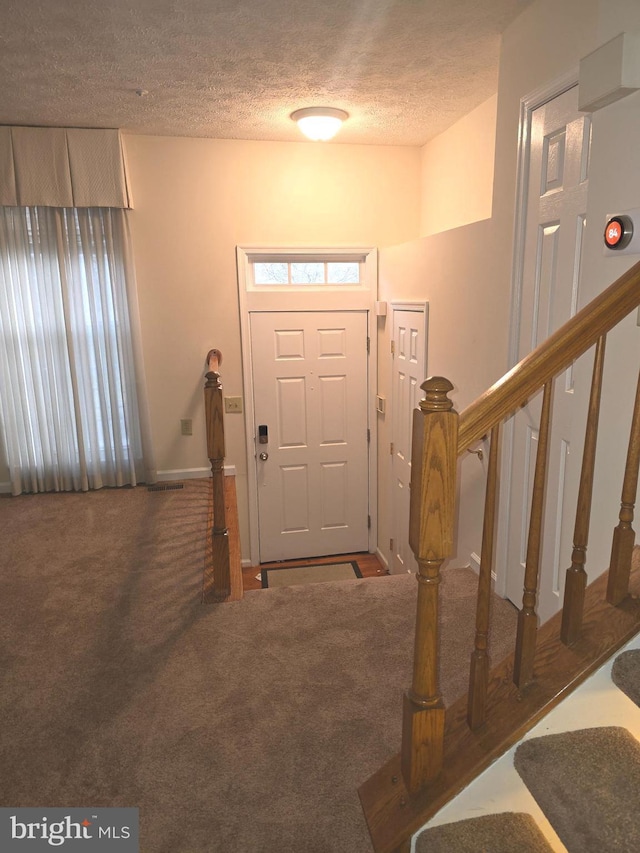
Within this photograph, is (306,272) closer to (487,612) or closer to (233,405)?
(233,405)

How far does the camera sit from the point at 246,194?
4.21 meters

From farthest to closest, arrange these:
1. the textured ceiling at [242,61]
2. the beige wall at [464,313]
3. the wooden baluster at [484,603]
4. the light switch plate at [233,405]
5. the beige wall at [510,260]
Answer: the light switch plate at [233,405], the beige wall at [464,313], the textured ceiling at [242,61], the beige wall at [510,260], the wooden baluster at [484,603]

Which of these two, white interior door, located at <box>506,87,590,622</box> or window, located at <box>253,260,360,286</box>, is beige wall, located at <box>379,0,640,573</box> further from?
window, located at <box>253,260,360,286</box>

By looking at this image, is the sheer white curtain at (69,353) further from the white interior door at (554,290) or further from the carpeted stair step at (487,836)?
the carpeted stair step at (487,836)

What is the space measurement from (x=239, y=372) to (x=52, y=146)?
6.08 ft

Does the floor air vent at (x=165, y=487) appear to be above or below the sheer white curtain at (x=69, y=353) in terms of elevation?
below

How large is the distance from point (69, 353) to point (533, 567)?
11.4 feet

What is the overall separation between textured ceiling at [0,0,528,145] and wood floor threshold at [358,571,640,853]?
2.25 metres

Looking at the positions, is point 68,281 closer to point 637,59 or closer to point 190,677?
point 190,677

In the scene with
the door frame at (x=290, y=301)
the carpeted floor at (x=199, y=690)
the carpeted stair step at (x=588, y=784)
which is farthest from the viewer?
the door frame at (x=290, y=301)

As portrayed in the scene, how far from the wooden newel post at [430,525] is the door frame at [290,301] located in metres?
3.22

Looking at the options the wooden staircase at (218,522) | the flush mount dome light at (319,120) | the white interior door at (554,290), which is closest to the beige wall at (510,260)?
the white interior door at (554,290)

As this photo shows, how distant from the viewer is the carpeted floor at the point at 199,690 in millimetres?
1673

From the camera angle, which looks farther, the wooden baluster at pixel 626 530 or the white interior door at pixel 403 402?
the white interior door at pixel 403 402
